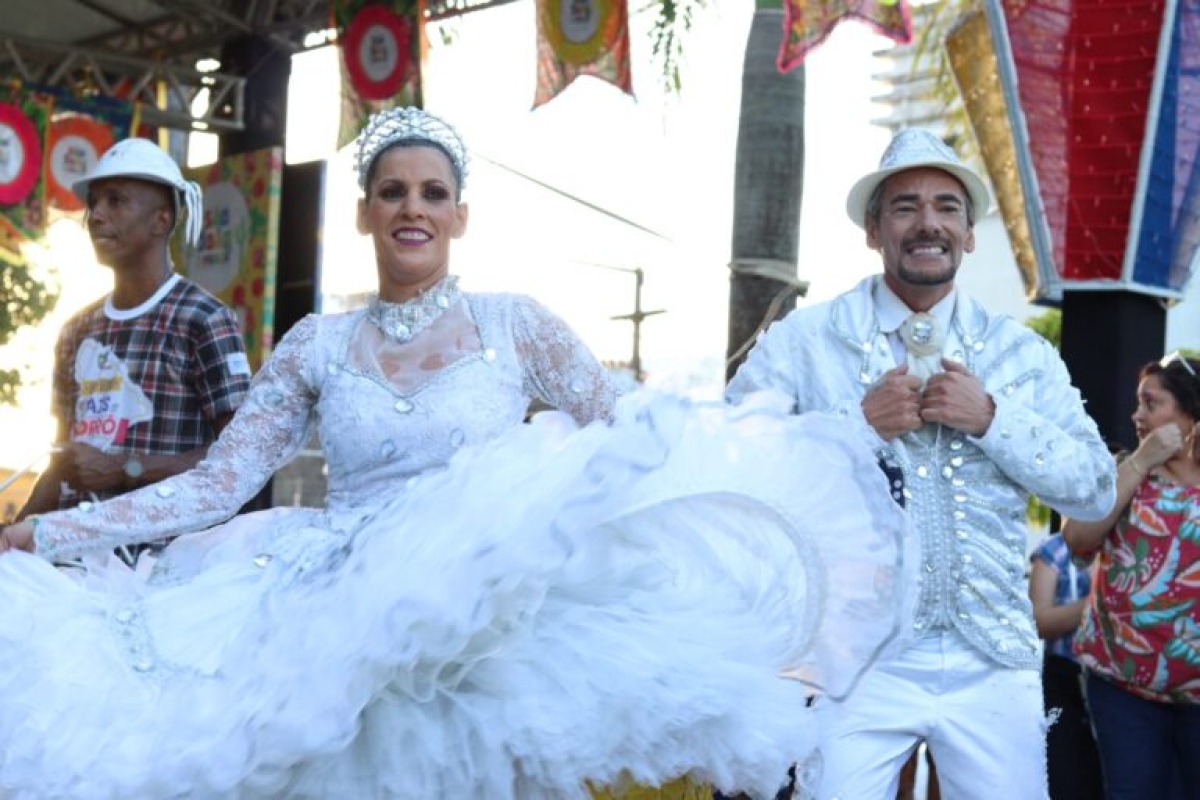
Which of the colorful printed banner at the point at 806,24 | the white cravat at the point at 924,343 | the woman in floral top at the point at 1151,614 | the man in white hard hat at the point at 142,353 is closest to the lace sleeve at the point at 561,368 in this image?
the white cravat at the point at 924,343

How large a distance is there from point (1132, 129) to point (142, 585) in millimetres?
5047

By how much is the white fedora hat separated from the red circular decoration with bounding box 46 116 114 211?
9089 millimetres

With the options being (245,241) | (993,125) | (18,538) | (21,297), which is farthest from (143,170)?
(21,297)

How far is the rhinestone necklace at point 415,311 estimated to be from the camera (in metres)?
3.73

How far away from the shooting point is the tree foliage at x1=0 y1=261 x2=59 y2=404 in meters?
12.2

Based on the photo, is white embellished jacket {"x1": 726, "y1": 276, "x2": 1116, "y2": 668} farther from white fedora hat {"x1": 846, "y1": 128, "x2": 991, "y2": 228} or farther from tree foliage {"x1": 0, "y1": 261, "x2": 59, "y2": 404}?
tree foliage {"x1": 0, "y1": 261, "x2": 59, "y2": 404}

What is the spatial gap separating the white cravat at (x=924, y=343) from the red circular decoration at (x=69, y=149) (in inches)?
370

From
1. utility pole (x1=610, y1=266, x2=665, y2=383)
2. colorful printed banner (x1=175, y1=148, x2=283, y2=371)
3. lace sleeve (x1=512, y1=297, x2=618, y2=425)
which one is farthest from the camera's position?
utility pole (x1=610, y1=266, x2=665, y2=383)

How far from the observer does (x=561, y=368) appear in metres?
3.69

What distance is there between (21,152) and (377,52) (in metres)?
2.75

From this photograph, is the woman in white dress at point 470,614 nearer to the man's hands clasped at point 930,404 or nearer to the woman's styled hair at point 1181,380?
the man's hands clasped at point 930,404

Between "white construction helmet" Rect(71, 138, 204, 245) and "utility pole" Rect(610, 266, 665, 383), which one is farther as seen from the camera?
"utility pole" Rect(610, 266, 665, 383)

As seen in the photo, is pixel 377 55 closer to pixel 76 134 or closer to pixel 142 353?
pixel 76 134

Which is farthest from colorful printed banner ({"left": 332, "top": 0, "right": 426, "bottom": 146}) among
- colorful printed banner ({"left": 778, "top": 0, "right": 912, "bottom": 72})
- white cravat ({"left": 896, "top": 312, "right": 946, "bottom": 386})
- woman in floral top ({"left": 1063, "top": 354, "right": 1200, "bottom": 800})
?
white cravat ({"left": 896, "top": 312, "right": 946, "bottom": 386})
